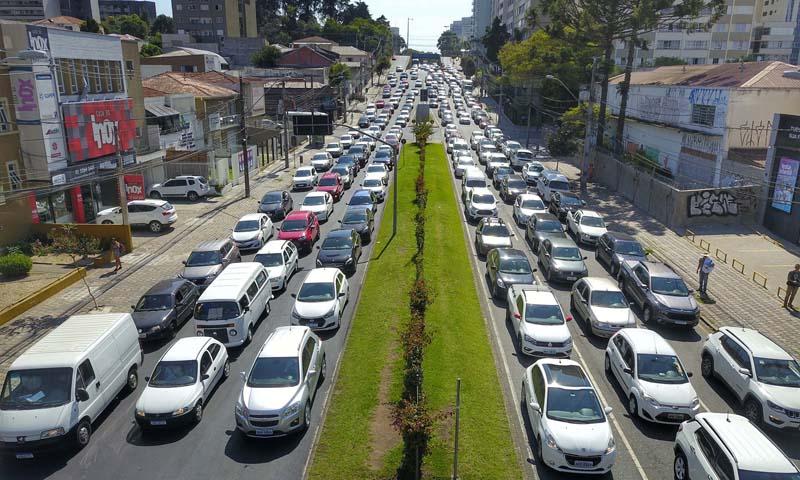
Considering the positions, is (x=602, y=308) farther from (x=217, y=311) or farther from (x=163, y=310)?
(x=163, y=310)

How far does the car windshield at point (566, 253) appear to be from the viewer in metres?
24.9

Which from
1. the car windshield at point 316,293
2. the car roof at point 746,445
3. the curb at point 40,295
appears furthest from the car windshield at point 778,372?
the curb at point 40,295

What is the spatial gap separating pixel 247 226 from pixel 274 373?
1584 centimetres

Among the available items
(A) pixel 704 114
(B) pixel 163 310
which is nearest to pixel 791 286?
(A) pixel 704 114

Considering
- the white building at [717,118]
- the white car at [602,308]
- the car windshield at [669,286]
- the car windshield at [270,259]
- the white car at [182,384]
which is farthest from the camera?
the white building at [717,118]

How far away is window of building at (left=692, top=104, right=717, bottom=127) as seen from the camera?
3875cm

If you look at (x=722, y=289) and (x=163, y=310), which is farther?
(x=722, y=289)

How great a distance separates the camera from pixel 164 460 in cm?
1356

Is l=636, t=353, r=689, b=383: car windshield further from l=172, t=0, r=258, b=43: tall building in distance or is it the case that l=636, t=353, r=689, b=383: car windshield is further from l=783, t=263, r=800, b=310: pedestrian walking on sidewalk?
l=172, t=0, r=258, b=43: tall building in distance

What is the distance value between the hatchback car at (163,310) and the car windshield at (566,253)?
46.6 feet

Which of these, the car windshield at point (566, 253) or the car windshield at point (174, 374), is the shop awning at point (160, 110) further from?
the car windshield at point (174, 374)

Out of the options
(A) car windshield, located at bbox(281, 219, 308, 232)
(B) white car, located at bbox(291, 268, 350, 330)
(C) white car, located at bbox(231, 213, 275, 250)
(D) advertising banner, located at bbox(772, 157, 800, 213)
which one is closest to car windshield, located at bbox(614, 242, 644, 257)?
(D) advertising banner, located at bbox(772, 157, 800, 213)

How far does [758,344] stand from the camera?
16234 mm

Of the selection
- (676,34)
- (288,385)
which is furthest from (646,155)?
(676,34)
